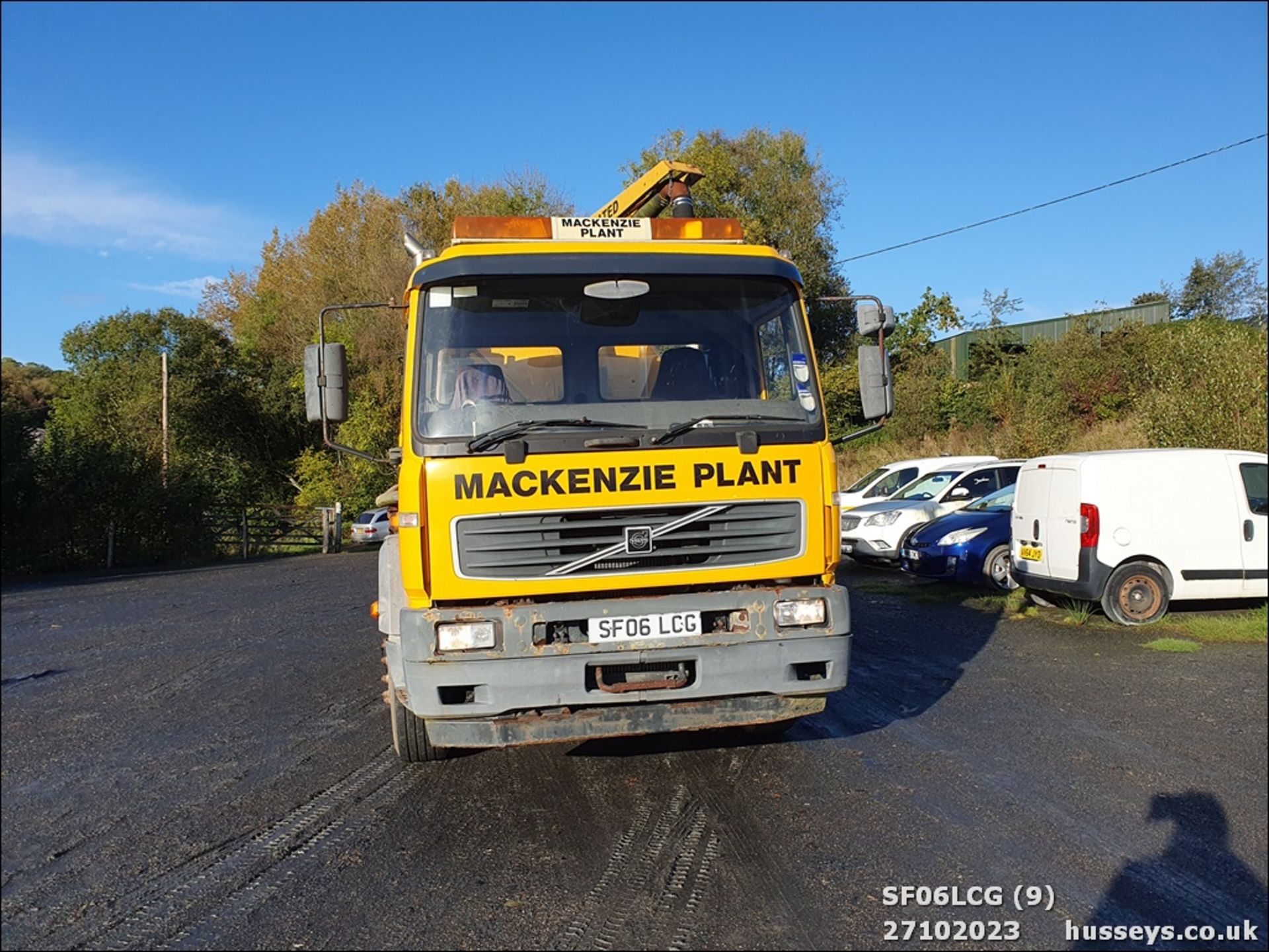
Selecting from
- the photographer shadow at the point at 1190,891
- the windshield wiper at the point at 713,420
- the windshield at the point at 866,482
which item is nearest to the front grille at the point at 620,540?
the windshield wiper at the point at 713,420

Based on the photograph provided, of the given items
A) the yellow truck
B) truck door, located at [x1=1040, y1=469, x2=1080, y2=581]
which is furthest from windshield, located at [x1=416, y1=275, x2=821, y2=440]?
truck door, located at [x1=1040, y1=469, x2=1080, y2=581]

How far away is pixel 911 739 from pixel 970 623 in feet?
14.5

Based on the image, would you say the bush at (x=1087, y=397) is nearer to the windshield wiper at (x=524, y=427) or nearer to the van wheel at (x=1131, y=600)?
the van wheel at (x=1131, y=600)

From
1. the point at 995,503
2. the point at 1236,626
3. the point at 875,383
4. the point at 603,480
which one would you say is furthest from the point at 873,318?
the point at 995,503

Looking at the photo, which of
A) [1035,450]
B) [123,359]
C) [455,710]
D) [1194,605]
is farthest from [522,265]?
[1035,450]

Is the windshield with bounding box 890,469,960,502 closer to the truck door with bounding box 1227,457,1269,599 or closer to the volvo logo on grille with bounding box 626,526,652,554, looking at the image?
the volvo logo on grille with bounding box 626,526,652,554

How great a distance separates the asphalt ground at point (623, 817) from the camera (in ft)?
9.05

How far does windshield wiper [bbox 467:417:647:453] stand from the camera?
175 inches

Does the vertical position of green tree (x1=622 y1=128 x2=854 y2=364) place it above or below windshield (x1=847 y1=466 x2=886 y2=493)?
above

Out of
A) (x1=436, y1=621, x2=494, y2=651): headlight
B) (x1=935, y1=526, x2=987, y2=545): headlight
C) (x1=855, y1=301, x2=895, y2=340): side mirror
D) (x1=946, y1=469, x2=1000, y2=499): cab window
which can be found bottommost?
(x1=935, y1=526, x2=987, y2=545): headlight

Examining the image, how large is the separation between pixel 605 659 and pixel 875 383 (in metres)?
2.45

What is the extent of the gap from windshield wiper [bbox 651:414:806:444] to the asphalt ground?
1.85 meters

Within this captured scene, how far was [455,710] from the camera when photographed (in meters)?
4.30

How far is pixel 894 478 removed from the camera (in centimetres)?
1758
